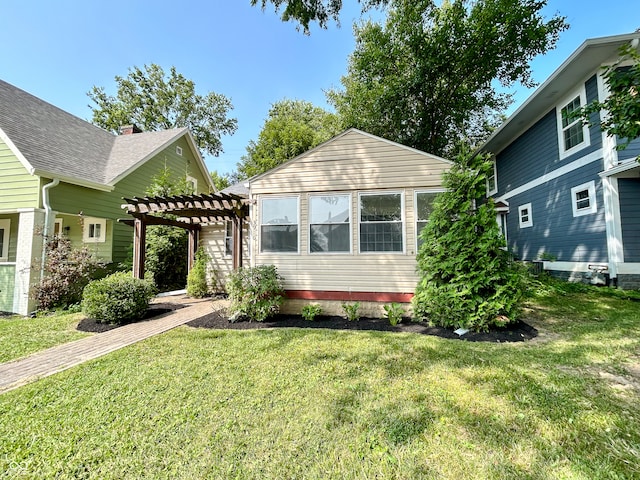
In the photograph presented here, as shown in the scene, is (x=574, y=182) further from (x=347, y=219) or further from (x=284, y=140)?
(x=284, y=140)

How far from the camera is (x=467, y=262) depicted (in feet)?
16.2

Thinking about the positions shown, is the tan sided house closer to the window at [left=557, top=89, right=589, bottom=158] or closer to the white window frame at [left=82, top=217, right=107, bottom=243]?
the window at [left=557, top=89, right=589, bottom=158]

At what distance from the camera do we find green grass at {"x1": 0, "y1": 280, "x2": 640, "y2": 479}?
196cm

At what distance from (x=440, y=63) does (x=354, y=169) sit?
11066mm

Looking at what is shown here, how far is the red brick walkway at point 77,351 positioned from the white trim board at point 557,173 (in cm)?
1142

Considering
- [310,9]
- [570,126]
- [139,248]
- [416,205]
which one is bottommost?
[139,248]

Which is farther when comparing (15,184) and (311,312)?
(15,184)

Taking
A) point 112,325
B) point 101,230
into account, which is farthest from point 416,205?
point 101,230

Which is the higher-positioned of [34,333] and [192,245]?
[192,245]

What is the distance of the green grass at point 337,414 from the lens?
6.43ft

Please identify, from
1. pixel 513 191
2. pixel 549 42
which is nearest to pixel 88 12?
A: pixel 513 191

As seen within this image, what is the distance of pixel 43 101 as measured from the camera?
10.8 metres

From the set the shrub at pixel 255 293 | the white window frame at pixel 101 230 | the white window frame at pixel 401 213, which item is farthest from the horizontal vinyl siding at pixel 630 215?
the white window frame at pixel 101 230

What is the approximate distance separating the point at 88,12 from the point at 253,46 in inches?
199
